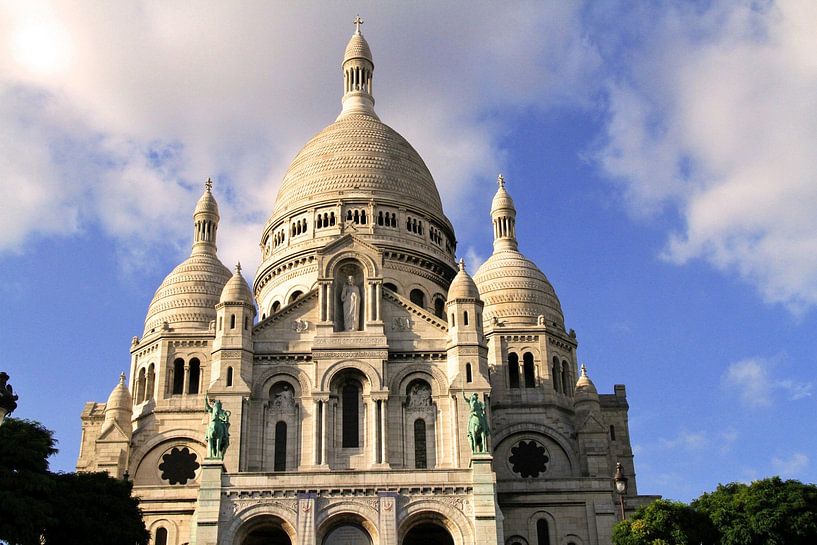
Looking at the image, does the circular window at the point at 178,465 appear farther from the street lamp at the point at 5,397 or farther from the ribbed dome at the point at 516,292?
the street lamp at the point at 5,397

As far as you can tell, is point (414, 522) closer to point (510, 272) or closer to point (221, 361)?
point (221, 361)

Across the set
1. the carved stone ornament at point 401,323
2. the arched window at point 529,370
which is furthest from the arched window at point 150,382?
the arched window at point 529,370

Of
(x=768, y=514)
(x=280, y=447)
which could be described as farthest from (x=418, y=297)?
(x=768, y=514)

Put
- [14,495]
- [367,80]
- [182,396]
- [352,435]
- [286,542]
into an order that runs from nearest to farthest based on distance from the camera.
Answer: [14,495] < [286,542] < [352,435] < [182,396] < [367,80]

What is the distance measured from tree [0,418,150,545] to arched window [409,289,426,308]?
24890 mm

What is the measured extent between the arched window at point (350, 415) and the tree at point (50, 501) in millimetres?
11488

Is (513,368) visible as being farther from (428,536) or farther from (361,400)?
(428,536)

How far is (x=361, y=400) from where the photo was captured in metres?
54.0

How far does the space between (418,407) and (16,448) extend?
21.2 meters

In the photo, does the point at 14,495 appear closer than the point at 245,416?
Yes

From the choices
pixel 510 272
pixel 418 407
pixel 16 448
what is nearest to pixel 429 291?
pixel 510 272

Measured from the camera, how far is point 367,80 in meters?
82.3

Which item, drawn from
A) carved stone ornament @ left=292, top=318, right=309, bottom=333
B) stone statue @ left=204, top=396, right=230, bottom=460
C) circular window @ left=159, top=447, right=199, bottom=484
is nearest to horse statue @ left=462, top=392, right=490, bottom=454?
stone statue @ left=204, top=396, right=230, bottom=460

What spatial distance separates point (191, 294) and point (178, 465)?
37.3 feet
